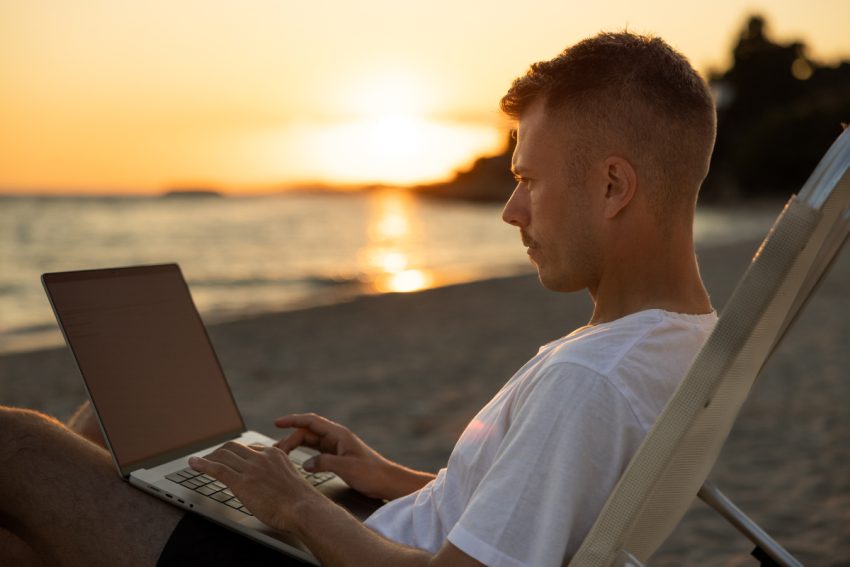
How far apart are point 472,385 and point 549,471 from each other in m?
5.98

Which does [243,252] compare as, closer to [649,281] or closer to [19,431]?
[19,431]

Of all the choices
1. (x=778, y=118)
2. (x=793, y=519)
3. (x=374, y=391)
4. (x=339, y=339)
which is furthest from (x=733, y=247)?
(x=778, y=118)

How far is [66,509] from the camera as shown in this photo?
67.0 inches

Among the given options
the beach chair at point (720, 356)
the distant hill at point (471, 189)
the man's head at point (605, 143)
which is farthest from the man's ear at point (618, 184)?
the distant hill at point (471, 189)

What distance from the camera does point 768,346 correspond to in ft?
5.54

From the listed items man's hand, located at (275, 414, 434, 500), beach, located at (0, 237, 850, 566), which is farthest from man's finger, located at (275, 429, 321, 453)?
beach, located at (0, 237, 850, 566)

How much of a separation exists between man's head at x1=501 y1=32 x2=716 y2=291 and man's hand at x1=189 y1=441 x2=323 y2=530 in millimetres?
669

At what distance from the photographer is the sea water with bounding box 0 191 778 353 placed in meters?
17.3

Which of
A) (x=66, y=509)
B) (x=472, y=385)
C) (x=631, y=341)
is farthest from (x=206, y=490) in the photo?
(x=472, y=385)

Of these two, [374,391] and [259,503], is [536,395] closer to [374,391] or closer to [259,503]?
[259,503]

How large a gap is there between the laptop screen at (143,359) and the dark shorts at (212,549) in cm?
22

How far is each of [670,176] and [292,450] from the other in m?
1.21

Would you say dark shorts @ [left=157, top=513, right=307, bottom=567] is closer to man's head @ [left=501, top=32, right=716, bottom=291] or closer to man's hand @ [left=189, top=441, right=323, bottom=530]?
man's hand @ [left=189, top=441, right=323, bottom=530]

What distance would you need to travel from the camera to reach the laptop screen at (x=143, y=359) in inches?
76.6
